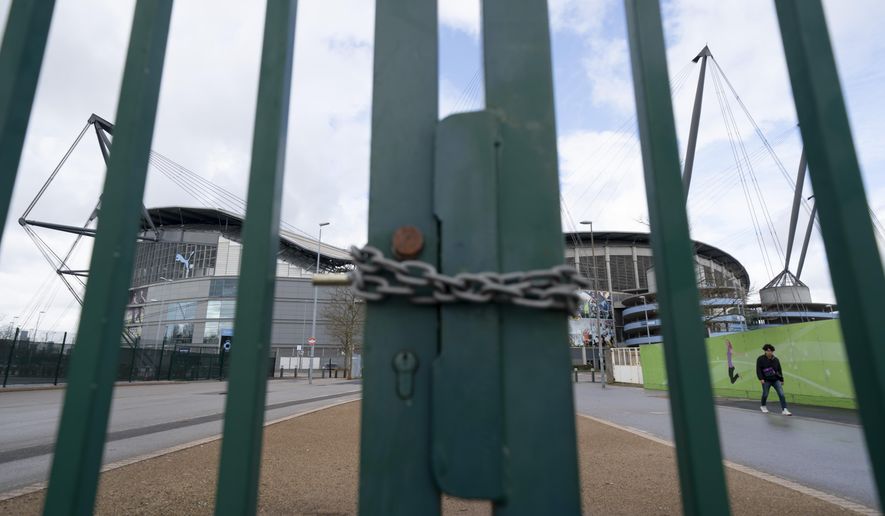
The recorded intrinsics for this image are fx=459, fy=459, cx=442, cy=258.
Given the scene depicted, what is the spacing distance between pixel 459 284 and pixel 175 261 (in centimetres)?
6998

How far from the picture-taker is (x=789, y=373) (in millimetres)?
11297

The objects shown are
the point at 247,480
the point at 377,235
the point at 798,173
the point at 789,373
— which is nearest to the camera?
the point at 247,480

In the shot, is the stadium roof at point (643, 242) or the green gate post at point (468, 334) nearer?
the green gate post at point (468, 334)

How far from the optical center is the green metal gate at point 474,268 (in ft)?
2.63

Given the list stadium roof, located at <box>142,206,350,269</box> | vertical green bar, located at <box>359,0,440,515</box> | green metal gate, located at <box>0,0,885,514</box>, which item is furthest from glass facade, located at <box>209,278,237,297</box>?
vertical green bar, located at <box>359,0,440,515</box>

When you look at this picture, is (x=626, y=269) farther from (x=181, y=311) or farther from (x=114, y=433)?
(x=114, y=433)

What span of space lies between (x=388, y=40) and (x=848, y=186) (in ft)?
3.12

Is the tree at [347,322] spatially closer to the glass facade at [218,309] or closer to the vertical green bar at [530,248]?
the glass facade at [218,309]

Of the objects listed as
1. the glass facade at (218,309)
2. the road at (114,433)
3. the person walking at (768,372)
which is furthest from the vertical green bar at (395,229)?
the glass facade at (218,309)

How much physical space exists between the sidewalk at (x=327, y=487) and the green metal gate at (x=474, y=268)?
2401 mm

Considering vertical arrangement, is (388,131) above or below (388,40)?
below

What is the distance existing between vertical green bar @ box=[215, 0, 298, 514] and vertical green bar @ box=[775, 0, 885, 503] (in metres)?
1.04

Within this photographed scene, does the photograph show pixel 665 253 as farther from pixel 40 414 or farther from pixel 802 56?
pixel 40 414

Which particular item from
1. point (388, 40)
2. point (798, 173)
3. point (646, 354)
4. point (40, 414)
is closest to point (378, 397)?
point (388, 40)
